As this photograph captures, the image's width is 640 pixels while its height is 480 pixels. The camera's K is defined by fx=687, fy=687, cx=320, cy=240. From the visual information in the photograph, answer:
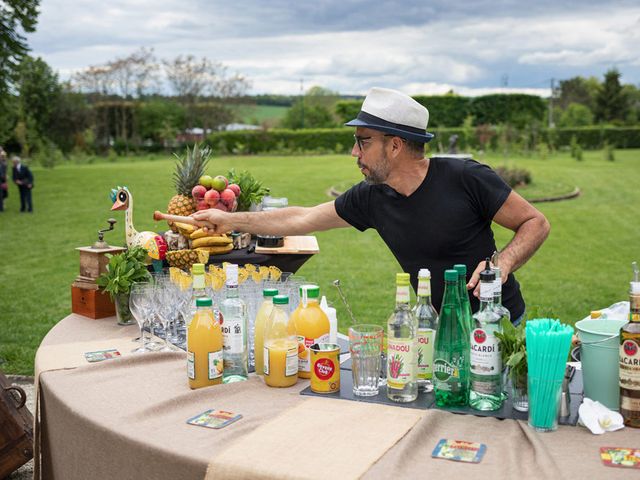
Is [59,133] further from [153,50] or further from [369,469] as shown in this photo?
[369,469]

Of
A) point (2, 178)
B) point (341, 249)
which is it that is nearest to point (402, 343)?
point (341, 249)

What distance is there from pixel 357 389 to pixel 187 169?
2.41 m

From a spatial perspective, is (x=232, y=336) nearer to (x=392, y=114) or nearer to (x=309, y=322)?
(x=309, y=322)

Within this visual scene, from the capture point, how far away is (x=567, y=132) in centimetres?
3759

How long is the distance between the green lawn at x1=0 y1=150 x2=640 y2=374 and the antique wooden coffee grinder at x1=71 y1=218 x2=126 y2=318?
2017mm

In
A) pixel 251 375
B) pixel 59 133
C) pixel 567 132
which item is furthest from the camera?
pixel 59 133

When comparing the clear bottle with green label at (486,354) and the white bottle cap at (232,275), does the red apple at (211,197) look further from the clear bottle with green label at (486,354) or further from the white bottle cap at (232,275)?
the clear bottle with green label at (486,354)

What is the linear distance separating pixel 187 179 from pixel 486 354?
106 inches

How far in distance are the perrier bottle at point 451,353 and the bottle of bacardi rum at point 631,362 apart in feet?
1.46

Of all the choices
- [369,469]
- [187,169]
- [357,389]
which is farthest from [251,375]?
[187,169]

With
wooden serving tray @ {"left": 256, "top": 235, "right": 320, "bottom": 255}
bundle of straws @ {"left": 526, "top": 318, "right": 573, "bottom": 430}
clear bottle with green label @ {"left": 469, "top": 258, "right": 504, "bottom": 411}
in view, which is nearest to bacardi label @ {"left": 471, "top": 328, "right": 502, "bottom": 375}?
clear bottle with green label @ {"left": 469, "top": 258, "right": 504, "bottom": 411}

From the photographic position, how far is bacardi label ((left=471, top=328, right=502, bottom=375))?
2006 mm

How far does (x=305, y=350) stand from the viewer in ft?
7.83

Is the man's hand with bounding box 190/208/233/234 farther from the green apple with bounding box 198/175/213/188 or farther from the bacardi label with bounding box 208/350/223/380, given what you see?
the bacardi label with bounding box 208/350/223/380
